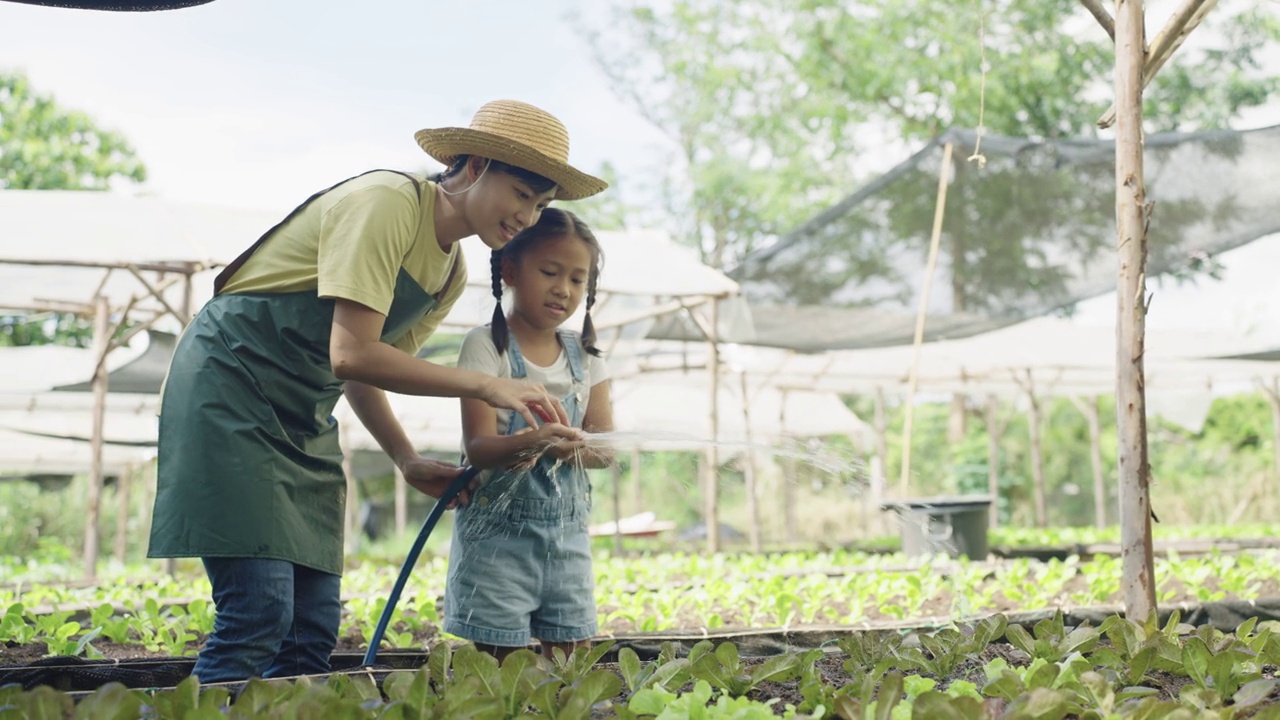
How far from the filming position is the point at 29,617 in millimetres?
3375

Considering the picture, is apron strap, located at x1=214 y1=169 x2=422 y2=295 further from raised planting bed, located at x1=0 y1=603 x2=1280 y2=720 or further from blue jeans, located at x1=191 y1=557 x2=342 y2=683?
raised planting bed, located at x1=0 y1=603 x2=1280 y2=720

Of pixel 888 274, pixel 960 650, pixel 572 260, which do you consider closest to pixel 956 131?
pixel 888 274

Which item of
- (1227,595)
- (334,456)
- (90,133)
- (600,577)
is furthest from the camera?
(90,133)

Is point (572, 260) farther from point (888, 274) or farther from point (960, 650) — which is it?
point (888, 274)

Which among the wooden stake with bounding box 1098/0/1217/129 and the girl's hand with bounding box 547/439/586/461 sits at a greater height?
the wooden stake with bounding box 1098/0/1217/129

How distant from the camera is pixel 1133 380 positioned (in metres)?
2.50

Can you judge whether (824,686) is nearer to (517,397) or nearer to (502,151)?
(517,397)

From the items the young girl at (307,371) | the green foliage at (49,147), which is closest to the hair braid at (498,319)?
the young girl at (307,371)

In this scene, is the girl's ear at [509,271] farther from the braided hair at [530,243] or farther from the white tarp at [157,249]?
the white tarp at [157,249]

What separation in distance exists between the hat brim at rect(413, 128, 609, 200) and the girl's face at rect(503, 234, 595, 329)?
0.49 ft

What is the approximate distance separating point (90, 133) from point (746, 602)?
1961cm

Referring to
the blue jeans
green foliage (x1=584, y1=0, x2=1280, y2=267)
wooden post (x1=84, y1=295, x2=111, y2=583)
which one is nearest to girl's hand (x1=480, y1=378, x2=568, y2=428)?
the blue jeans

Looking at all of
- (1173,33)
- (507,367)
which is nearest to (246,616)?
(507,367)

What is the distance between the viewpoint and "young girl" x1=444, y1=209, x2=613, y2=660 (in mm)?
2428
